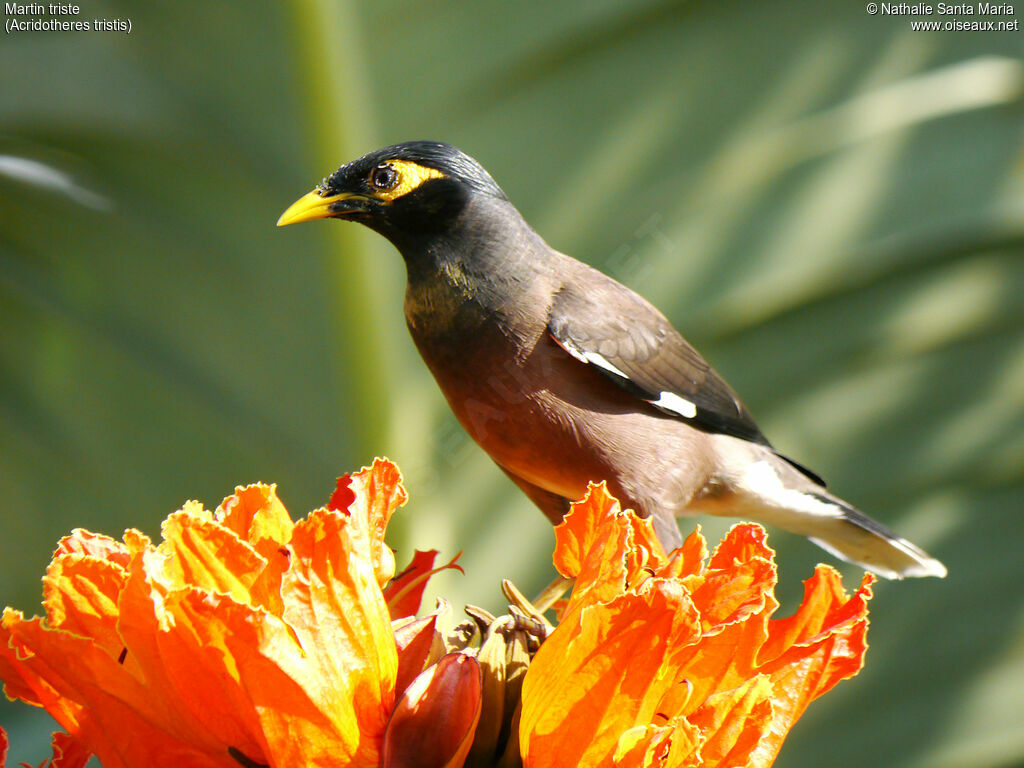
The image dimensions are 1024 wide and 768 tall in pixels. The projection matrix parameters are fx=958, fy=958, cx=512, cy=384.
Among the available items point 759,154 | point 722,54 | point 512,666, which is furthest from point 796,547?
point 512,666

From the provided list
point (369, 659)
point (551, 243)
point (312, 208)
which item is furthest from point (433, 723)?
point (551, 243)

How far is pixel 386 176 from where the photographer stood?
69cm

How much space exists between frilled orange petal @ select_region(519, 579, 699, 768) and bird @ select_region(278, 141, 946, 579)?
0.31 meters

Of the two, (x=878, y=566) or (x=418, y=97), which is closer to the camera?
(x=878, y=566)

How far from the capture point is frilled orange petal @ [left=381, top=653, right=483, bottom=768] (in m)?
0.42

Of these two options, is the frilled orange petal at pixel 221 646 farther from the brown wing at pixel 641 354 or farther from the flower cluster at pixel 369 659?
the brown wing at pixel 641 354

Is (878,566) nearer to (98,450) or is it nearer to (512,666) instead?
(512,666)

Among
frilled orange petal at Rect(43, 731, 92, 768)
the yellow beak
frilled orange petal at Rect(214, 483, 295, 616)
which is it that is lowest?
frilled orange petal at Rect(43, 731, 92, 768)

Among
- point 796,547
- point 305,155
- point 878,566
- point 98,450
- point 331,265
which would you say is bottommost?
point 796,547

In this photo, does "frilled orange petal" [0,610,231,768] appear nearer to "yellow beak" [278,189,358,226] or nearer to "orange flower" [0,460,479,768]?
"orange flower" [0,460,479,768]

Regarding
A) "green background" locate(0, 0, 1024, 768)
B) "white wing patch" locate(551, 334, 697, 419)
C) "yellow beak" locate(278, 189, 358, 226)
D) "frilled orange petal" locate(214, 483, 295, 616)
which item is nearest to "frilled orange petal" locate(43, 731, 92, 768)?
"frilled orange petal" locate(214, 483, 295, 616)

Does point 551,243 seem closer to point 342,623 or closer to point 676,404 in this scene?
Result: point 676,404

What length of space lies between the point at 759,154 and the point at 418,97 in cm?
55

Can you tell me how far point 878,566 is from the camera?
3.33 ft
